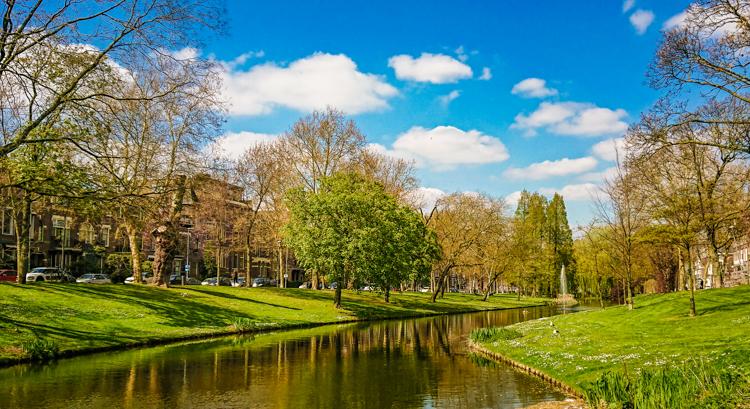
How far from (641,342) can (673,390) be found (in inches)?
383

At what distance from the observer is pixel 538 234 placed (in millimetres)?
97375

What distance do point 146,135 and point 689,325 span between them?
3766 cm

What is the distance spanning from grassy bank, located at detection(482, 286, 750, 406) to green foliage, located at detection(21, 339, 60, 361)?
64.2 ft

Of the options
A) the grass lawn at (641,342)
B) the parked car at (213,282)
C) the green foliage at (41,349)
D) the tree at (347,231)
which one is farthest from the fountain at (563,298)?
the green foliage at (41,349)

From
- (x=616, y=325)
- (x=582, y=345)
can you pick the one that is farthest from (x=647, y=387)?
(x=616, y=325)

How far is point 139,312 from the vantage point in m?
33.6

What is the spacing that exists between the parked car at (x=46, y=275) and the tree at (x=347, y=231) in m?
28.8

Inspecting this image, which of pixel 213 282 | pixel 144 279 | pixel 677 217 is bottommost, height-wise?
pixel 213 282

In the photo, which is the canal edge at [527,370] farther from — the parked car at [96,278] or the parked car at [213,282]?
the parked car at [213,282]

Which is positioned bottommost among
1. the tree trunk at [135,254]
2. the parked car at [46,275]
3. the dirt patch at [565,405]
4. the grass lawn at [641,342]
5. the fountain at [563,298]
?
the fountain at [563,298]

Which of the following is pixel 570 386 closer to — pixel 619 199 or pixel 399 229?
pixel 619 199

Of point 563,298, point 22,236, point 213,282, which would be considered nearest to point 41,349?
point 22,236

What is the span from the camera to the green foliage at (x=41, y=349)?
861 inches

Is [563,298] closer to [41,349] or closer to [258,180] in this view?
[258,180]
